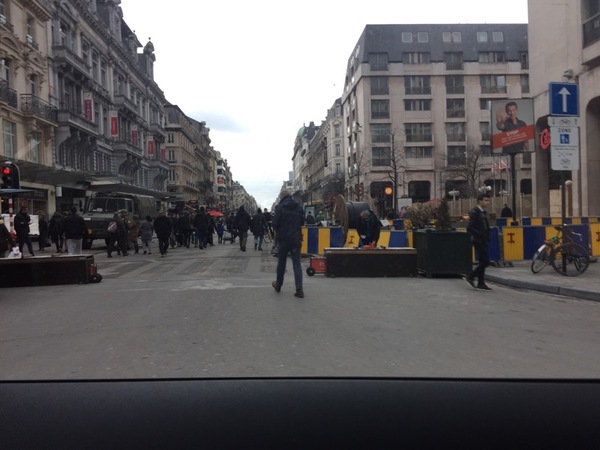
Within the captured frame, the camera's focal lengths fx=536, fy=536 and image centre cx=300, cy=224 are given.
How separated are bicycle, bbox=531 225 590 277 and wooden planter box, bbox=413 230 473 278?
5.28ft

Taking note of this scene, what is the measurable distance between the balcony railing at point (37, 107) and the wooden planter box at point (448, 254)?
26.5 m

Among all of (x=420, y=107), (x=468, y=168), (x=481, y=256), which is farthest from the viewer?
(x=420, y=107)

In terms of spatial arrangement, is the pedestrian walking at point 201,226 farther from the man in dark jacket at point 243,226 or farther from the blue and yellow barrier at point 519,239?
the blue and yellow barrier at point 519,239

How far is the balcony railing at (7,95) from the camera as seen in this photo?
27.4 meters

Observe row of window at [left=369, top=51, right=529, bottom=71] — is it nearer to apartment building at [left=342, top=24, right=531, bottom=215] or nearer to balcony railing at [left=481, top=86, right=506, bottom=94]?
apartment building at [left=342, top=24, right=531, bottom=215]

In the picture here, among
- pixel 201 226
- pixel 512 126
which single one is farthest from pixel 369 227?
pixel 201 226

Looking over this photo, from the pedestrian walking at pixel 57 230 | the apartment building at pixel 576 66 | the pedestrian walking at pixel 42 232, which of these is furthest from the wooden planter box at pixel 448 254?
the pedestrian walking at pixel 42 232

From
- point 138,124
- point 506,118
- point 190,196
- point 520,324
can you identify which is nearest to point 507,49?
point 138,124

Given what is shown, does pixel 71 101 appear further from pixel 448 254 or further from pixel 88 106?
pixel 448 254

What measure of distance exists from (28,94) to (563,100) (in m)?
28.5

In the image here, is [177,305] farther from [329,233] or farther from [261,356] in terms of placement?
[329,233]

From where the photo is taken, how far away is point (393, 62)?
67562 millimetres

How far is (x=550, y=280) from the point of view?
1081cm

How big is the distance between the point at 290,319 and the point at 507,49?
72.8m
